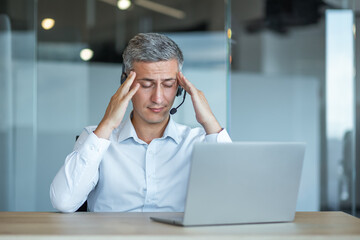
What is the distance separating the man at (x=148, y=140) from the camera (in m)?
2.33

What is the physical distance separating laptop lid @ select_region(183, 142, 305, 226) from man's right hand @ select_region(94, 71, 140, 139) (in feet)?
2.23

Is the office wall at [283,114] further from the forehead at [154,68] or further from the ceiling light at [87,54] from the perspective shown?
the forehead at [154,68]

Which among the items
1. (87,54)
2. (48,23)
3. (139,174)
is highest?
(48,23)

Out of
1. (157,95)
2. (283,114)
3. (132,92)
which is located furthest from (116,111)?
(283,114)

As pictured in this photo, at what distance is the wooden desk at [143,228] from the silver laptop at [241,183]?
0.04 metres

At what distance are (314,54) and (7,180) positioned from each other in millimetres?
2663

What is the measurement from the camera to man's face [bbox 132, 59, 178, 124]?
7.91ft

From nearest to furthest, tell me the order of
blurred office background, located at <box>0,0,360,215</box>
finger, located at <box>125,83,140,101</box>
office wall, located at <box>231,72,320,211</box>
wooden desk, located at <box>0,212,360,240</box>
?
wooden desk, located at <box>0,212,360,240</box>
finger, located at <box>125,83,140,101</box>
blurred office background, located at <box>0,0,360,215</box>
office wall, located at <box>231,72,320,211</box>

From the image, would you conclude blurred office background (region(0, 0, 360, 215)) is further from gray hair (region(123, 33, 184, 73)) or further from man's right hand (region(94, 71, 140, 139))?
man's right hand (region(94, 71, 140, 139))

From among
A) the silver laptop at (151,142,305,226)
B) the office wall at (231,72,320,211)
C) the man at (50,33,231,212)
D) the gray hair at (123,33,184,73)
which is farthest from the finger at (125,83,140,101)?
the office wall at (231,72,320,211)

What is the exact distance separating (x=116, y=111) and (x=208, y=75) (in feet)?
6.37

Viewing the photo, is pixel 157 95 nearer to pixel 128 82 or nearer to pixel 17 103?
pixel 128 82

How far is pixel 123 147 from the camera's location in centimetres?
242

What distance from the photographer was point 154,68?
7.94ft
